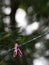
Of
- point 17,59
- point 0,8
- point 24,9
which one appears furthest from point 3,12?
point 17,59

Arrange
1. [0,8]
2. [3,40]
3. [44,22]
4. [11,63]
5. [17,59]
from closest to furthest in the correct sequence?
[3,40], [11,63], [17,59], [0,8], [44,22]

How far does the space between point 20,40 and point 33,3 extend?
5.56 ft

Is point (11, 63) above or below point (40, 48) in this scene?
above

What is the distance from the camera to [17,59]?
12.3ft

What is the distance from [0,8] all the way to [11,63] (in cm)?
106

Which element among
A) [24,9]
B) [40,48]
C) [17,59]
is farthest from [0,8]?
[40,48]

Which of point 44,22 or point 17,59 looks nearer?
point 17,59

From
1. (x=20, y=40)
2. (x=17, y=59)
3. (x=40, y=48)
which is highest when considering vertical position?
(x=20, y=40)

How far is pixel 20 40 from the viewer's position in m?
3.20

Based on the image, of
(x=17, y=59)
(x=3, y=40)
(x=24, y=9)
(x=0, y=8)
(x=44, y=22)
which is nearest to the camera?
→ (x=3, y=40)

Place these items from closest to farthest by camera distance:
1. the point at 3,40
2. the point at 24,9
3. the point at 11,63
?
the point at 3,40
the point at 11,63
the point at 24,9

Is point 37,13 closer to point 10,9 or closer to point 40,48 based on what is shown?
point 10,9

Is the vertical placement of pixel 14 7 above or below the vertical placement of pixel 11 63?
above

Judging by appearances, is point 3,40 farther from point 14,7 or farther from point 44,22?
point 44,22
